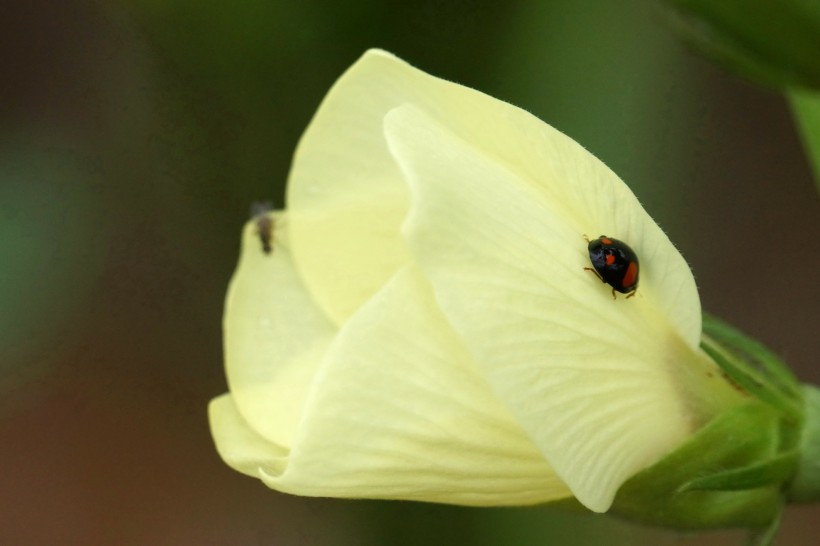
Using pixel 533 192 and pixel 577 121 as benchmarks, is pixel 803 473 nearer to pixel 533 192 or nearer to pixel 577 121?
pixel 533 192

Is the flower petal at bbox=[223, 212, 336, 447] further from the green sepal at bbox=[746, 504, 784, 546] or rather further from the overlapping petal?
the green sepal at bbox=[746, 504, 784, 546]

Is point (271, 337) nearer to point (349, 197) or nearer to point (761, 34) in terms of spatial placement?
point (349, 197)

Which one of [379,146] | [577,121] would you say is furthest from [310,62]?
[379,146]

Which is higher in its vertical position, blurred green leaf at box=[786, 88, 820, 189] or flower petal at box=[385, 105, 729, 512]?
blurred green leaf at box=[786, 88, 820, 189]

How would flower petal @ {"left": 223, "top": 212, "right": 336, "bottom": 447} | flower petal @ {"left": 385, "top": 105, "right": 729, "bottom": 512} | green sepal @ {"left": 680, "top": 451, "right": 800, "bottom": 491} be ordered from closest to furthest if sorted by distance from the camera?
flower petal @ {"left": 385, "top": 105, "right": 729, "bottom": 512} → green sepal @ {"left": 680, "top": 451, "right": 800, "bottom": 491} → flower petal @ {"left": 223, "top": 212, "right": 336, "bottom": 447}

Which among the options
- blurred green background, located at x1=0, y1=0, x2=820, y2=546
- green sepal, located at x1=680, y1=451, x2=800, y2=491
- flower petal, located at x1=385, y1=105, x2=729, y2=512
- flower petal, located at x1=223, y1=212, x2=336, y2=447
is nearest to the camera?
flower petal, located at x1=385, y1=105, x2=729, y2=512

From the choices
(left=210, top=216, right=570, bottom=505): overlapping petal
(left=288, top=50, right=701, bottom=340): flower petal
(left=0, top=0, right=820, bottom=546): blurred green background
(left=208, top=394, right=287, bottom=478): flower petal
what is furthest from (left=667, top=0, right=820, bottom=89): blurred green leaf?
(left=0, top=0, right=820, bottom=546): blurred green background

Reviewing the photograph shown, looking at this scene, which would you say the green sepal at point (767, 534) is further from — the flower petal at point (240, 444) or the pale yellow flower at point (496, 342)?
the flower petal at point (240, 444)

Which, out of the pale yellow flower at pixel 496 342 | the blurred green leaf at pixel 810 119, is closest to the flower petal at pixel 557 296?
the pale yellow flower at pixel 496 342
